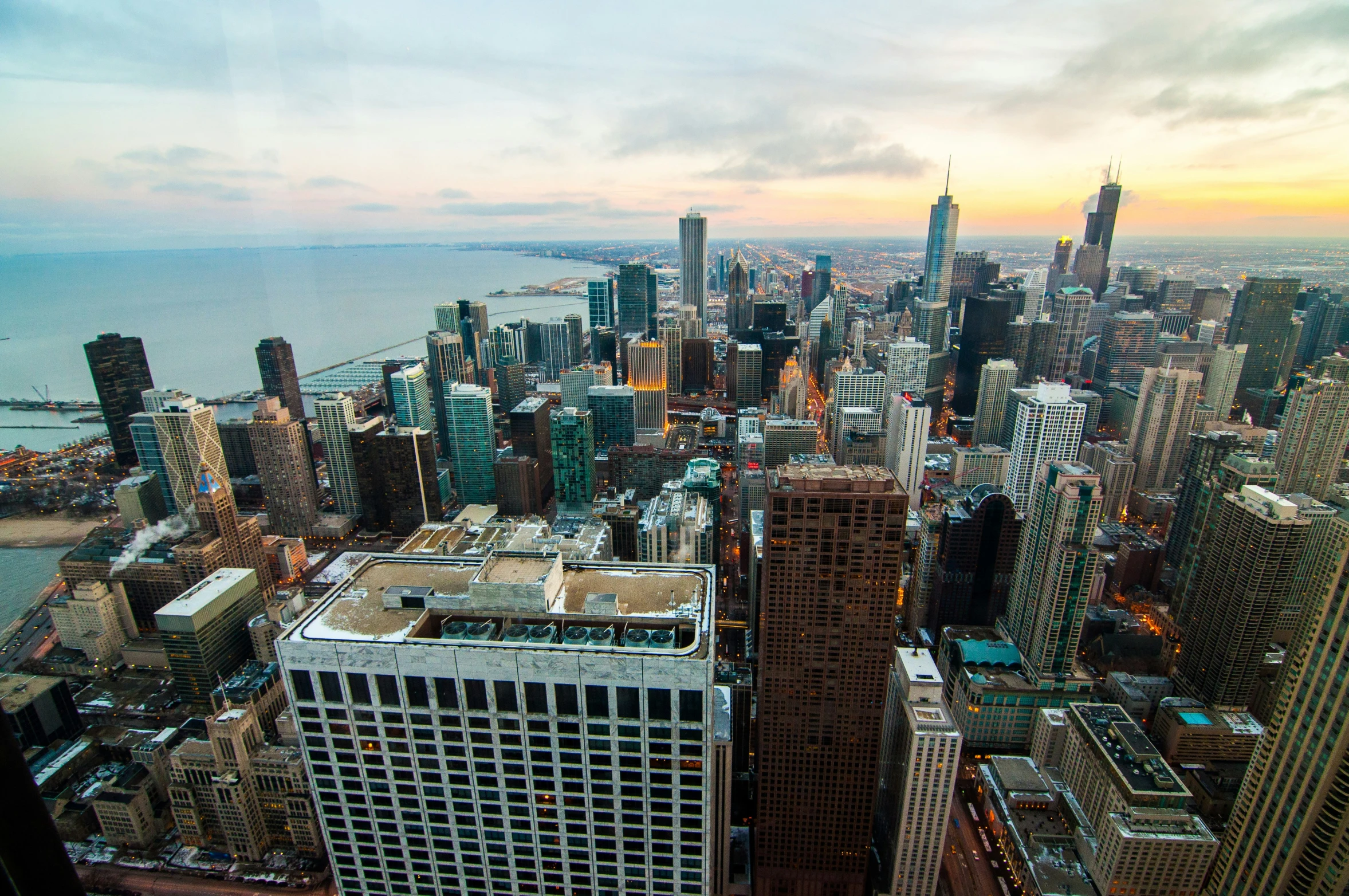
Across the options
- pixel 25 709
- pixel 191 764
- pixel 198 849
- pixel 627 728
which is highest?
pixel 627 728

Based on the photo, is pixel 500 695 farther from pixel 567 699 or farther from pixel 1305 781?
pixel 1305 781

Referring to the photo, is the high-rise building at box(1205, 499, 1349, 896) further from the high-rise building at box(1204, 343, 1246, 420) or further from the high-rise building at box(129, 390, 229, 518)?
the high-rise building at box(1204, 343, 1246, 420)

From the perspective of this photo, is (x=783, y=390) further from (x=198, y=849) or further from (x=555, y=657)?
(x=555, y=657)

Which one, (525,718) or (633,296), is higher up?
(525,718)

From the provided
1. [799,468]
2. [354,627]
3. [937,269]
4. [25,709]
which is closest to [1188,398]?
[799,468]

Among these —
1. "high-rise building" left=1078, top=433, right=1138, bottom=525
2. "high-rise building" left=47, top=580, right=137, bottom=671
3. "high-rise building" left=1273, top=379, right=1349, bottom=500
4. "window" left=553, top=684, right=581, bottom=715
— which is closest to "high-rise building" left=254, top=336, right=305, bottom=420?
"high-rise building" left=47, top=580, right=137, bottom=671

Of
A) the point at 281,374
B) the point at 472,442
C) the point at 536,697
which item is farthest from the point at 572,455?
the point at 536,697
